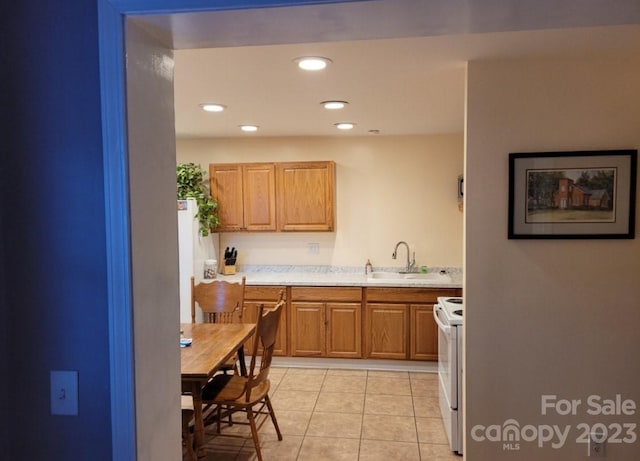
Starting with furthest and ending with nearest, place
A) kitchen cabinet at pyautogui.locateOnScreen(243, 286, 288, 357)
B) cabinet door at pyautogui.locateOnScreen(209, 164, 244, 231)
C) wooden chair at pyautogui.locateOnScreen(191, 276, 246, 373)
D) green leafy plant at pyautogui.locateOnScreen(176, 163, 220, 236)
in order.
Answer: cabinet door at pyautogui.locateOnScreen(209, 164, 244, 231) < green leafy plant at pyautogui.locateOnScreen(176, 163, 220, 236) < kitchen cabinet at pyautogui.locateOnScreen(243, 286, 288, 357) < wooden chair at pyautogui.locateOnScreen(191, 276, 246, 373)

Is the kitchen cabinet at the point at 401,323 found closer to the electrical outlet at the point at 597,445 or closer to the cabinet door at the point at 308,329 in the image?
the cabinet door at the point at 308,329

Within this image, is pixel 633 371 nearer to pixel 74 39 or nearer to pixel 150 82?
pixel 150 82

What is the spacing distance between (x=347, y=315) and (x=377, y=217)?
1150 millimetres

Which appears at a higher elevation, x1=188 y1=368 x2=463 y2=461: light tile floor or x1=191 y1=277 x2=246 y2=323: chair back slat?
x1=191 y1=277 x2=246 y2=323: chair back slat

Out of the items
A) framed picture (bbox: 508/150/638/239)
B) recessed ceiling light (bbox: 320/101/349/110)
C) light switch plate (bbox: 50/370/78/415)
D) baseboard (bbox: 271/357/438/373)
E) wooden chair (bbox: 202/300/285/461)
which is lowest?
baseboard (bbox: 271/357/438/373)

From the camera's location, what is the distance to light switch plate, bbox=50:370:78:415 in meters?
1.11

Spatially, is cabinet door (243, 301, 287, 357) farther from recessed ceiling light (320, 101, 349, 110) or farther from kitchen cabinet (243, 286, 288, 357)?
recessed ceiling light (320, 101, 349, 110)

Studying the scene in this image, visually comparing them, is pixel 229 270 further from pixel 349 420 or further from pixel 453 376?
pixel 453 376

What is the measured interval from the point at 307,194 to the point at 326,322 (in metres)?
1.34

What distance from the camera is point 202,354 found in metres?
2.67

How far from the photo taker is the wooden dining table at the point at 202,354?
7.91 ft

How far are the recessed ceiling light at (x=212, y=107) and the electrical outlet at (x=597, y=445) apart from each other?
10.1 ft

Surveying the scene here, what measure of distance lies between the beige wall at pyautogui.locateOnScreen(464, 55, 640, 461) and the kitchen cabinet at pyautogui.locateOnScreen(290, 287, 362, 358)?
201cm

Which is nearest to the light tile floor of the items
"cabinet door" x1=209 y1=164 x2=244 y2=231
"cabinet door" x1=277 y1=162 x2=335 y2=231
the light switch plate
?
"cabinet door" x1=277 y1=162 x2=335 y2=231
